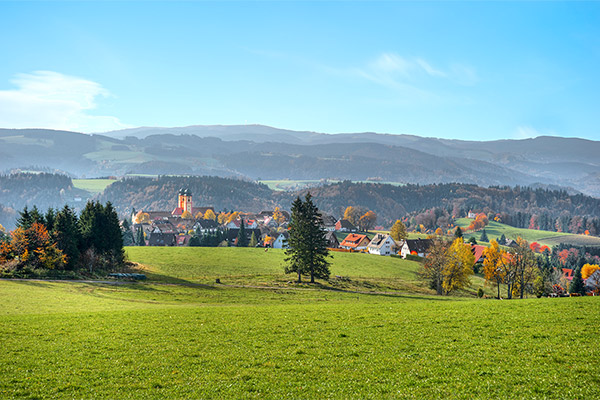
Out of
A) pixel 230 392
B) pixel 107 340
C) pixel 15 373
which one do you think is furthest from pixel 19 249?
pixel 230 392

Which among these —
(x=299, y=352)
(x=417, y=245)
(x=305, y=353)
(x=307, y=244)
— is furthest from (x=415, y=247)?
(x=305, y=353)

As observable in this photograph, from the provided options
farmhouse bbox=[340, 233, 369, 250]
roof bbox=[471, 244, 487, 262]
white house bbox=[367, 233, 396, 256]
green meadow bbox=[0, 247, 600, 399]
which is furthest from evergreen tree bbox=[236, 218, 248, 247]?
green meadow bbox=[0, 247, 600, 399]

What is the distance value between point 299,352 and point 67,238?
187 ft

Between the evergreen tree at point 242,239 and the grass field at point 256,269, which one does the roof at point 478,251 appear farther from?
the evergreen tree at point 242,239

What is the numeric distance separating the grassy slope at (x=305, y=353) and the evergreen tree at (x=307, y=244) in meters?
34.6

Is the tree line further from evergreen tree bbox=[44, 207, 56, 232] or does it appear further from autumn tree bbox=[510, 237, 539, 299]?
autumn tree bbox=[510, 237, 539, 299]

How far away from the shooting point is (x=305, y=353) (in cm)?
2236

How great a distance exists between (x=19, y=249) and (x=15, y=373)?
49678mm

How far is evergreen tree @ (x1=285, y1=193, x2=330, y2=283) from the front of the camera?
71062 mm

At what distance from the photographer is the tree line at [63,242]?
6194 cm

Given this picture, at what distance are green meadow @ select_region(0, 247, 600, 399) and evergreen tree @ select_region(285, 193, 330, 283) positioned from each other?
32.5m

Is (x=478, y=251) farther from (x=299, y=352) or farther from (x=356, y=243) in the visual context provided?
(x=299, y=352)

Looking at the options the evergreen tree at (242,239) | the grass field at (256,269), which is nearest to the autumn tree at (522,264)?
the grass field at (256,269)

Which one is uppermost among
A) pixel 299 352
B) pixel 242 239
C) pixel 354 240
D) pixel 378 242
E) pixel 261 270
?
pixel 378 242
